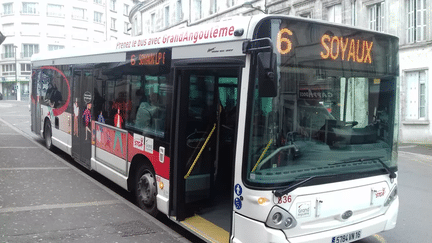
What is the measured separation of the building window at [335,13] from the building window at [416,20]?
4404mm

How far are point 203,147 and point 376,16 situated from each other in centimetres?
1861

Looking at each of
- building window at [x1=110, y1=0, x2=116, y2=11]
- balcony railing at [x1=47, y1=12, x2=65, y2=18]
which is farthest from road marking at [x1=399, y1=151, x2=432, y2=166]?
building window at [x1=110, y1=0, x2=116, y2=11]

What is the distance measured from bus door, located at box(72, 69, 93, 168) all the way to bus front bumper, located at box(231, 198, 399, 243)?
490cm

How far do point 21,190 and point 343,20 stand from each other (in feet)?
65.6

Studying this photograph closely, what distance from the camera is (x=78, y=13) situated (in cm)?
6700

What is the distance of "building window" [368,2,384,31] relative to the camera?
20.6 meters

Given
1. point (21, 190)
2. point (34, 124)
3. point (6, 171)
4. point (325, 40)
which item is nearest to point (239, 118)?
point (325, 40)

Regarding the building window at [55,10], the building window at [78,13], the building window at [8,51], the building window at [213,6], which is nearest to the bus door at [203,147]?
the building window at [213,6]

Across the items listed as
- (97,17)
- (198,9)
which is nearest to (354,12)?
(198,9)

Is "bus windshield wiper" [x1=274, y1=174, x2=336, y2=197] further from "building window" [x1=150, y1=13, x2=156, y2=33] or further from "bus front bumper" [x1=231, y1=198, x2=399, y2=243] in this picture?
"building window" [x1=150, y1=13, x2=156, y2=33]

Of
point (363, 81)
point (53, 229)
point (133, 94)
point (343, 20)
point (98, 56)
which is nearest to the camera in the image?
point (363, 81)

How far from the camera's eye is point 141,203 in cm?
622

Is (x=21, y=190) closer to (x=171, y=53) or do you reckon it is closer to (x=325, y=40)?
(x=171, y=53)

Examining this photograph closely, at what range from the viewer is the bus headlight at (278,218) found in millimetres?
3898
